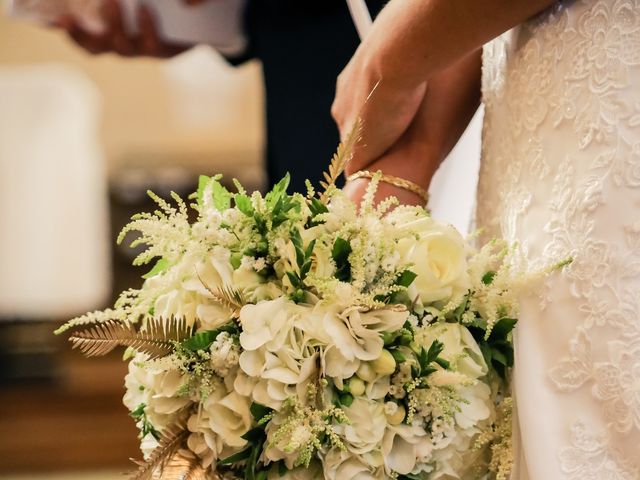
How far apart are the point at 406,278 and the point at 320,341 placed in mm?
117

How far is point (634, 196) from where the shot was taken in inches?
36.8

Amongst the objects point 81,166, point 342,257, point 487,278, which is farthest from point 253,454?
point 81,166

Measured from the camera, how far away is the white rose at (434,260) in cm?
98

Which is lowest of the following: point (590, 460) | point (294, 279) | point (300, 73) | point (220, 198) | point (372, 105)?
point (590, 460)

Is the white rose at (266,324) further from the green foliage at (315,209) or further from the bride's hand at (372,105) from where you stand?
the bride's hand at (372,105)

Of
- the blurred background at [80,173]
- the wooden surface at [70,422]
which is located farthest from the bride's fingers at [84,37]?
the blurred background at [80,173]

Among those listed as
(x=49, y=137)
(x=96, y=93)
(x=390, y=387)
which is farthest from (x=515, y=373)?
(x=96, y=93)

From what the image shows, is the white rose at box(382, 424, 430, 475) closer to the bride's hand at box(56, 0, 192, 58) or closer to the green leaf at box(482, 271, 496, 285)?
the green leaf at box(482, 271, 496, 285)

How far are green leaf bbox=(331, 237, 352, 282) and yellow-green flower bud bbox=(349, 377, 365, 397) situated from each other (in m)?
0.11

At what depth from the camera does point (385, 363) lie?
0.92 meters

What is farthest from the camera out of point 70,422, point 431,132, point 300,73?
point 70,422

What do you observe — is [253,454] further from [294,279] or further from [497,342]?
[497,342]

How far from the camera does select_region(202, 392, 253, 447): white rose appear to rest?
3.05 ft

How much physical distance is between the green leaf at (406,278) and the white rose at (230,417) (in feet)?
0.68
